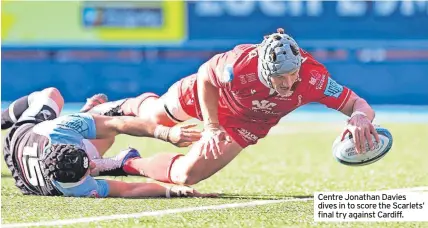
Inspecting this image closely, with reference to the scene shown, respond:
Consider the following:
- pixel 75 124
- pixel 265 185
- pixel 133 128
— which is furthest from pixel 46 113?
pixel 265 185

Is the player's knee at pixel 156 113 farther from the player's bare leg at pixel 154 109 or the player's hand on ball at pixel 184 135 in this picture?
the player's hand on ball at pixel 184 135

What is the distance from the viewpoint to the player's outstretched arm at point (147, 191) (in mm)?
7617

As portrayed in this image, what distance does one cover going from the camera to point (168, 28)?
2058 cm

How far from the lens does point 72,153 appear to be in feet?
23.3

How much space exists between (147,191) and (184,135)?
0.75 m

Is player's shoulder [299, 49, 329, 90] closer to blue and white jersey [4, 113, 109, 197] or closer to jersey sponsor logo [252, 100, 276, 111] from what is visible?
jersey sponsor logo [252, 100, 276, 111]

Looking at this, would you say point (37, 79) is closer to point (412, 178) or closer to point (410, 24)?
point (410, 24)

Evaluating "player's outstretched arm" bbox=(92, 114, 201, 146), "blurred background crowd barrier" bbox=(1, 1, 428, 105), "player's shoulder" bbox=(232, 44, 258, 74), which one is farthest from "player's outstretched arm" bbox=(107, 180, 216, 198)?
"blurred background crowd barrier" bbox=(1, 1, 428, 105)

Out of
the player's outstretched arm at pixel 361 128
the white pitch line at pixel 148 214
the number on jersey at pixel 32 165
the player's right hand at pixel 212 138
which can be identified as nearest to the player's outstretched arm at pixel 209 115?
the player's right hand at pixel 212 138

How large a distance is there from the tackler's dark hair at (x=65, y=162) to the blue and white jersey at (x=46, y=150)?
0.32 feet

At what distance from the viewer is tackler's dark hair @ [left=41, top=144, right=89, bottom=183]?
7078mm

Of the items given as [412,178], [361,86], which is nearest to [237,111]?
[412,178]

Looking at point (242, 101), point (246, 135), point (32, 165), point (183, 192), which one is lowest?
point (183, 192)

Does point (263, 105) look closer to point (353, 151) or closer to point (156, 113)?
point (353, 151)
